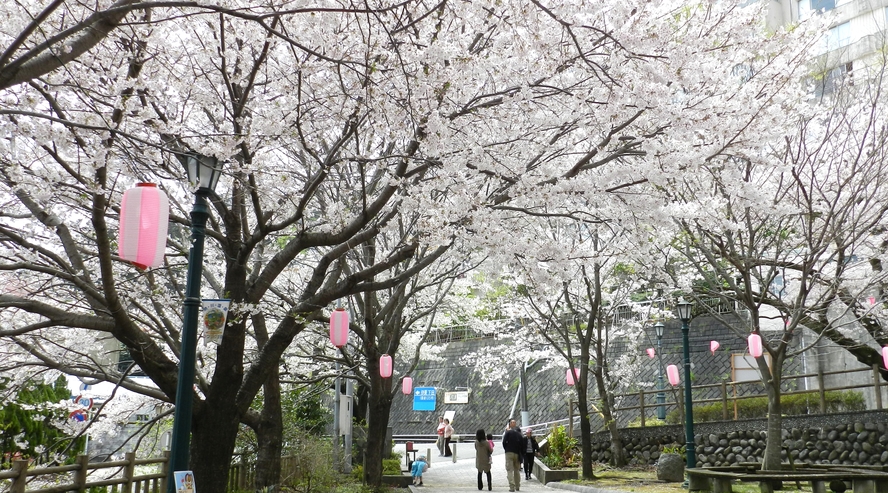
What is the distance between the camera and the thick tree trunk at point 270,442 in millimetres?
10922

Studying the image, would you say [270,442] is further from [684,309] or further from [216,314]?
[684,309]

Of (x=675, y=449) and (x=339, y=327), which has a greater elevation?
(x=339, y=327)

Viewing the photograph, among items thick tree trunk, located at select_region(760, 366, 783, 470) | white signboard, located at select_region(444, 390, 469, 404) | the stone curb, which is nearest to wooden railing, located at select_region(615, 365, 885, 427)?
thick tree trunk, located at select_region(760, 366, 783, 470)

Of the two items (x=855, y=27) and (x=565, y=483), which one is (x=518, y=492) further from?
(x=855, y=27)

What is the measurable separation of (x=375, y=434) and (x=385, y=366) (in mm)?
1511

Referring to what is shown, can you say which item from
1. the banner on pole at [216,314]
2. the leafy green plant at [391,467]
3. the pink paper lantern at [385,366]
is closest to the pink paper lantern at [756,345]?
the pink paper lantern at [385,366]

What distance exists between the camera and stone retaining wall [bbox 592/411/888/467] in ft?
51.8

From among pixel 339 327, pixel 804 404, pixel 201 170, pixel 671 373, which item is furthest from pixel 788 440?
pixel 201 170

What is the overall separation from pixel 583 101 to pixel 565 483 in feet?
38.3

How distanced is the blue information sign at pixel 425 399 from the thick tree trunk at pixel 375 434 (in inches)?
875

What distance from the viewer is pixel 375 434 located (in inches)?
577

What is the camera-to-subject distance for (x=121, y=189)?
969 cm

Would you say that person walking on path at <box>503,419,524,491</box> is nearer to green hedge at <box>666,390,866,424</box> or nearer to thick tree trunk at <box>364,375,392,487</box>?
thick tree trunk at <box>364,375,392,487</box>

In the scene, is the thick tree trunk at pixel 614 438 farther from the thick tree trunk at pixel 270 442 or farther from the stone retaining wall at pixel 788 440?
the thick tree trunk at pixel 270 442
